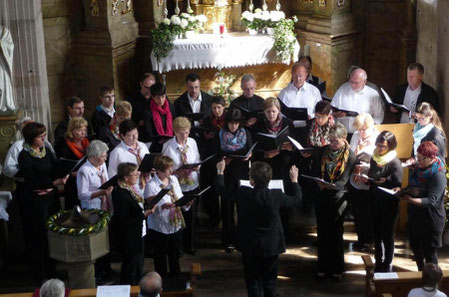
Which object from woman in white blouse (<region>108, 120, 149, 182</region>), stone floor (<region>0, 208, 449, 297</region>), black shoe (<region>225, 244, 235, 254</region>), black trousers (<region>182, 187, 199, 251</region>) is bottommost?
stone floor (<region>0, 208, 449, 297</region>)

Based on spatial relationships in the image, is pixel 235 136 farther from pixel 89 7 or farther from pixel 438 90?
pixel 89 7

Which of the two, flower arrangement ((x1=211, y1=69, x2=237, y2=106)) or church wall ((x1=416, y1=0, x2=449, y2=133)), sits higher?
church wall ((x1=416, y1=0, x2=449, y2=133))

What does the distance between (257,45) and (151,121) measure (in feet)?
12.8

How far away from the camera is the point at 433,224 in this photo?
726 centimetres

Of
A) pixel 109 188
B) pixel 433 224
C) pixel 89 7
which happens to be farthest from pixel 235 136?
pixel 89 7

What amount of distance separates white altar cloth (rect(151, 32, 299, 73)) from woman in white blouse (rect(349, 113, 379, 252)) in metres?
4.57

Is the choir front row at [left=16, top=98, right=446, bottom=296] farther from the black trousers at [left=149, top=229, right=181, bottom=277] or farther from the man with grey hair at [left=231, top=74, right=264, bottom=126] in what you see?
the man with grey hair at [left=231, top=74, right=264, bottom=126]

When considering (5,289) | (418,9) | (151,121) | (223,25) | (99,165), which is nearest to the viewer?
(99,165)

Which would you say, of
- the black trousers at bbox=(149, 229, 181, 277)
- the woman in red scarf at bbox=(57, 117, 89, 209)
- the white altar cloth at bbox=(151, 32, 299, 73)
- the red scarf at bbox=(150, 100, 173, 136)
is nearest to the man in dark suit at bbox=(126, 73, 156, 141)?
the red scarf at bbox=(150, 100, 173, 136)

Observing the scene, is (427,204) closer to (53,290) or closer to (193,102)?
(193,102)

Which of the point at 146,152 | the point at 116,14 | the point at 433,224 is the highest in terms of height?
the point at 116,14

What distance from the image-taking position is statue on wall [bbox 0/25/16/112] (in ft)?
29.2

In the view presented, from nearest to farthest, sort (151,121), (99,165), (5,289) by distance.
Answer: (99,165), (5,289), (151,121)

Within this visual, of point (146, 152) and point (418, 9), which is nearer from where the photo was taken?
point (146, 152)
